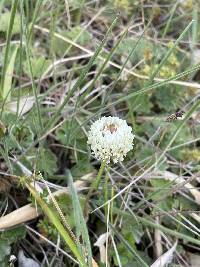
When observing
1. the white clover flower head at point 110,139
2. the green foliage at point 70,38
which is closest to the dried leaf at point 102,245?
the white clover flower head at point 110,139

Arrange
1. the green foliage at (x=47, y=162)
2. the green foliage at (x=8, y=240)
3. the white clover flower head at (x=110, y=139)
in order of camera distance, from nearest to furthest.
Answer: the white clover flower head at (x=110, y=139) < the green foliage at (x=8, y=240) < the green foliage at (x=47, y=162)

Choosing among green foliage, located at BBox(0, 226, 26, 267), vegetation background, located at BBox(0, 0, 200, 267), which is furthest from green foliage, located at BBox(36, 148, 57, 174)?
green foliage, located at BBox(0, 226, 26, 267)

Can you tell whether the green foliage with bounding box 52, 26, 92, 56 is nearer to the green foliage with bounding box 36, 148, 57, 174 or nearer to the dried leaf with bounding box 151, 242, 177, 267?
the green foliage with bounding box 36, 148, 57, 174

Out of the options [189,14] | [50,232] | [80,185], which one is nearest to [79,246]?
[50,232]

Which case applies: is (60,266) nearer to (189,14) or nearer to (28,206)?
(28,206)

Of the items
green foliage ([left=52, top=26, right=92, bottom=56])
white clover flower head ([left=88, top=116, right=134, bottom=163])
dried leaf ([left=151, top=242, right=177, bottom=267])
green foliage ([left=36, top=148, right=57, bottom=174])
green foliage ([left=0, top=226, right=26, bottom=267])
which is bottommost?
dried leaf ([left=151, top=242, right=177, bottom=267])

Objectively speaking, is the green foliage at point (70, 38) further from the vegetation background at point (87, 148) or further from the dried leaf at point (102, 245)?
the dried leaf at point (102, 245)

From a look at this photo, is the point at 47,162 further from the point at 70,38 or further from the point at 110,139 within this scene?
the point at 70,38
